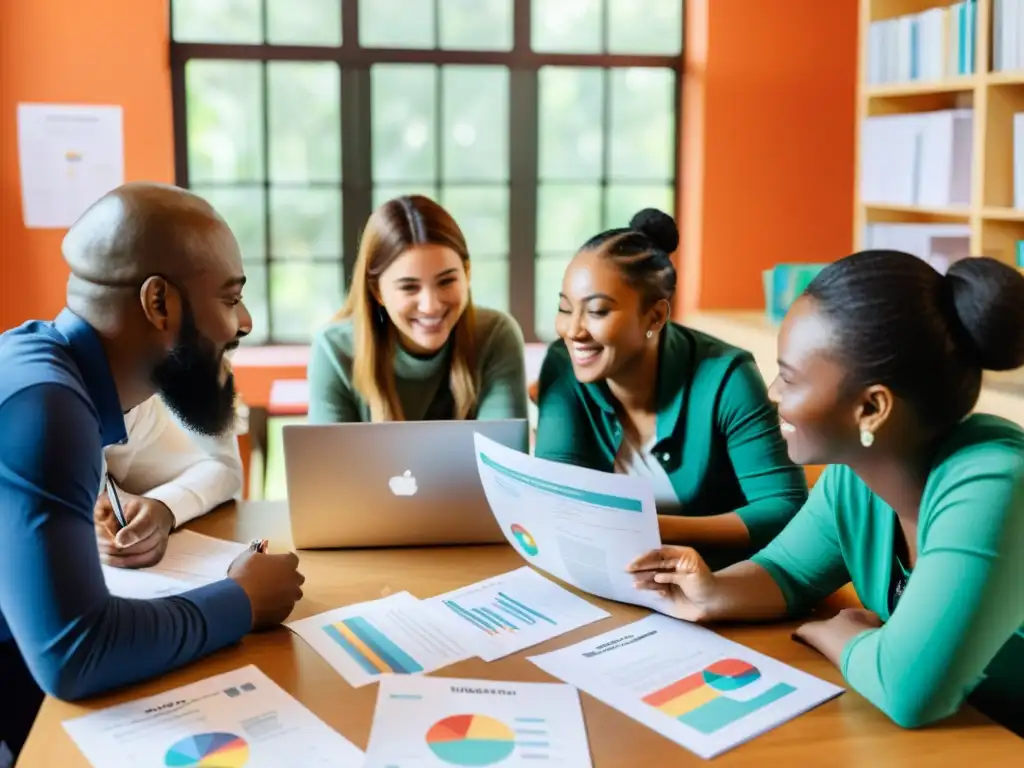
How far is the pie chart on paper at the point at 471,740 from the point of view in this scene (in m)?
1.05

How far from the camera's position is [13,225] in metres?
3.55

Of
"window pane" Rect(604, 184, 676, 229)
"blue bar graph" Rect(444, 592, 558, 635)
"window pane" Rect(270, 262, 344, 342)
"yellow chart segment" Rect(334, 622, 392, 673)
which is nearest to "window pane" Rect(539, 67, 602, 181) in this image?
"window pane" Rect(604, 184, 676, 229)

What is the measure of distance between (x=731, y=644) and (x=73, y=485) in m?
0.78

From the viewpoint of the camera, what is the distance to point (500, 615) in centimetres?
141

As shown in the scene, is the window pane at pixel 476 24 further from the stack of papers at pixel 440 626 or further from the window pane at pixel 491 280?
the stack of papers at pixel 440 626

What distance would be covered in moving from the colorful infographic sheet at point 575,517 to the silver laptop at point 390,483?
0.07 m

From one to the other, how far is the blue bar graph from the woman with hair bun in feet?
1.30

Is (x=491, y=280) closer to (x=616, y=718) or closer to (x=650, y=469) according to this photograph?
(x=650, y=469)

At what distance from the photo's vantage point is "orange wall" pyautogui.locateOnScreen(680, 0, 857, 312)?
3.87 metres

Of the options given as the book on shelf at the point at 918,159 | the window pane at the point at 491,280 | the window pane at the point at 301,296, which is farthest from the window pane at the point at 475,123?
the book on shelf at the point at 918,159

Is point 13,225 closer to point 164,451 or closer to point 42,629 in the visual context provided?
point 164,451

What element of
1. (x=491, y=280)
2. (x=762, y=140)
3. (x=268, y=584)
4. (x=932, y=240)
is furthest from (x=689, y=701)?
(x=762, y=140)

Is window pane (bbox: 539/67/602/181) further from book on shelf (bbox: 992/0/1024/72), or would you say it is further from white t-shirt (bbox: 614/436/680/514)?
white t-shirt (bbox: 614/436/680/514)

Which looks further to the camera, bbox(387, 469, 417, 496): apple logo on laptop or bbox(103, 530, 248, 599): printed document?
bbox(387, 469, 417, 496): apple logo on laptop
